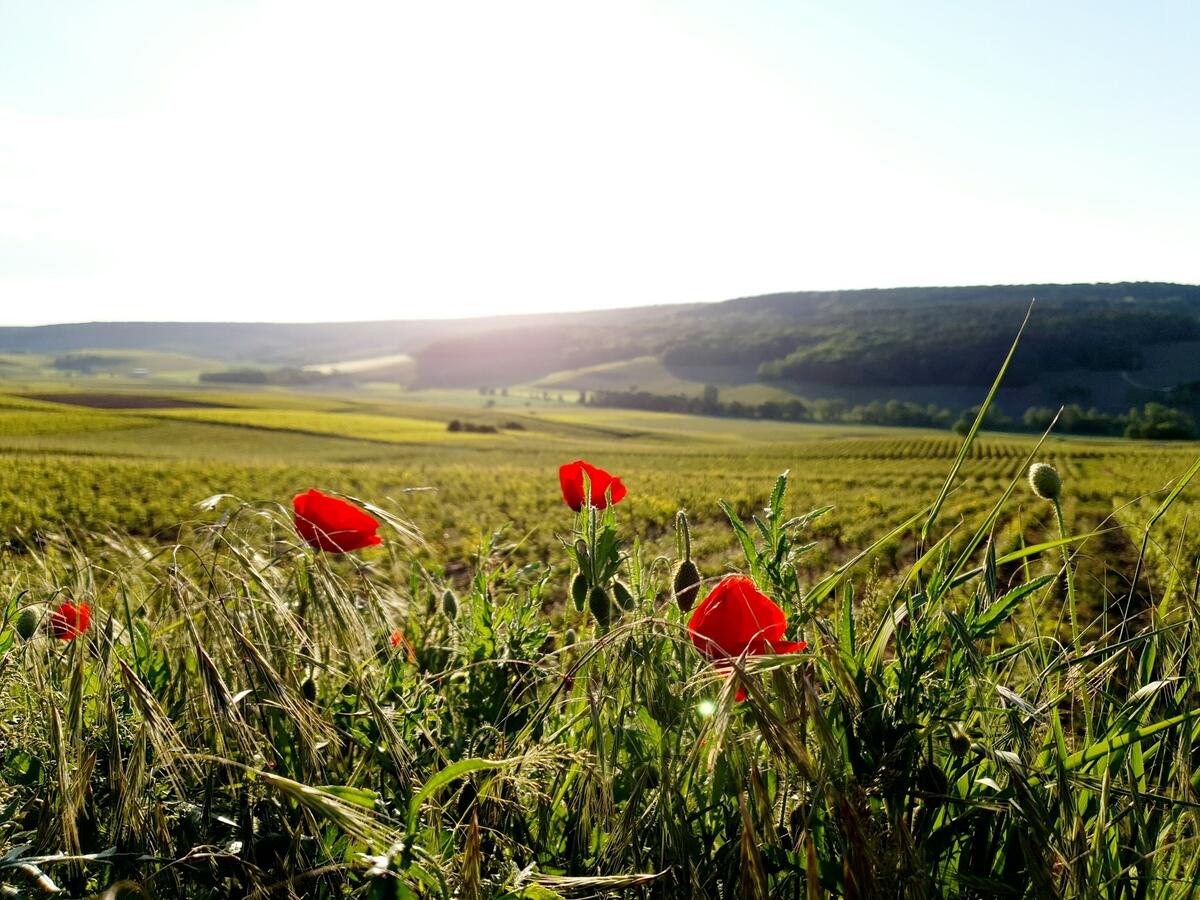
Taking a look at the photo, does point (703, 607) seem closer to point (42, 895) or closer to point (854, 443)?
point (42, 895)

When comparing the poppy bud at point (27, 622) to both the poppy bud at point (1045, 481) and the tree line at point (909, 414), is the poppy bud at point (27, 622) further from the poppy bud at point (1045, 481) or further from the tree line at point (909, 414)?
the tree line at point (909, 414)

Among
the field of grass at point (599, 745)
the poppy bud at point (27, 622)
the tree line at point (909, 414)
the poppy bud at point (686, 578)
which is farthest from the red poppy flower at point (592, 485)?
the tree line at point (909, 414)

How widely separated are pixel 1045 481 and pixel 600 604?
0.85 meters

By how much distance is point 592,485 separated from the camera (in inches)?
59.8

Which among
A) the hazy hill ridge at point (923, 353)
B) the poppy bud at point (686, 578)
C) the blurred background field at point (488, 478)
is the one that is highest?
the hazy hill ridge at point (923, 353)

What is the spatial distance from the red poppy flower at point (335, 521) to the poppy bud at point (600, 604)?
0.56 metres

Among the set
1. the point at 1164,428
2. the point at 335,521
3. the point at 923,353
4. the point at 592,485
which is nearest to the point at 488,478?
the point at 335,521

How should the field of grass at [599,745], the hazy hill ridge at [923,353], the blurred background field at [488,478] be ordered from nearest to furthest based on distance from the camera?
the field of grass at [599,745]
the blurred background field at [488,478]
the hazy hill ridge at [923,353]

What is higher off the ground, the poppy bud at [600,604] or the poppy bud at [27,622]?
the poppy bud at [600,604]

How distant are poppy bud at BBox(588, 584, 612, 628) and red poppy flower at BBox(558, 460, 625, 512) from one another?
0.30 metres

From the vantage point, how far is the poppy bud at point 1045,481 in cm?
131

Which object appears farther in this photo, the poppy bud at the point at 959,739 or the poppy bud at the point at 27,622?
the poppy bud at the point at 27,622

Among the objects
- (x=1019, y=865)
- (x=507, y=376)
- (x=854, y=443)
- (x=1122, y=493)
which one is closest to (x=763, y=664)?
(x=1019, y=865)

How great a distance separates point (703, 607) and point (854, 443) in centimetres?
5588
